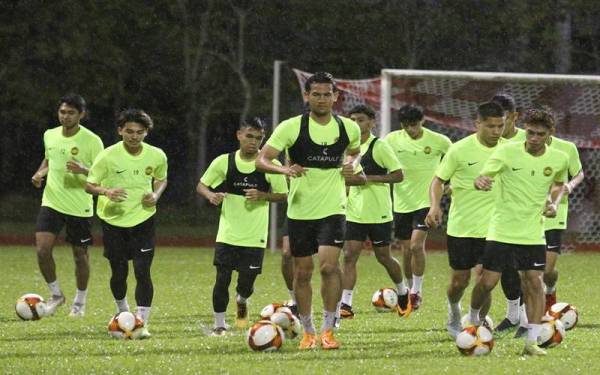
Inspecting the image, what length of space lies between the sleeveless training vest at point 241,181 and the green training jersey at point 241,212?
3 centimetres

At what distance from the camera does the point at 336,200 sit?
10641mm

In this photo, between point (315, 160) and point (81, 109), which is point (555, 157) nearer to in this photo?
point (315, 160)

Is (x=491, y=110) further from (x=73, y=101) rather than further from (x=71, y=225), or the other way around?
(x=71, y=225)

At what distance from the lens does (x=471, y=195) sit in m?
11.5

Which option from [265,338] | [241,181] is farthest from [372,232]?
[265,338]

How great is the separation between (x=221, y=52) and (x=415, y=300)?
2480 cm

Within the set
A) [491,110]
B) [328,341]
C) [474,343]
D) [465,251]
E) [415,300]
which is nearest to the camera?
[474,343]

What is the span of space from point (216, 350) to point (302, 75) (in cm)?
1336

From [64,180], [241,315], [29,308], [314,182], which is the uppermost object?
[314,182]

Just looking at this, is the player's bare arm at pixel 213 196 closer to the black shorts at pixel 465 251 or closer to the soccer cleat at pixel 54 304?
the black shorts at pixel 465 251

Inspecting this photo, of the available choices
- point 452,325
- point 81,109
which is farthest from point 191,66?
point 452,325

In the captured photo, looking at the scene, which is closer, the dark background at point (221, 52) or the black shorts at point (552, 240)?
the black shorts at point (552, 240)

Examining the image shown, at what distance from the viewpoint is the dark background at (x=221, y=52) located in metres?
36.2

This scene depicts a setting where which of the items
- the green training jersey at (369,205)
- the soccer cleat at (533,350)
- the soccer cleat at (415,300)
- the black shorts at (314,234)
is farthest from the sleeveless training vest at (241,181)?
the soccer cleat at (415,300)
